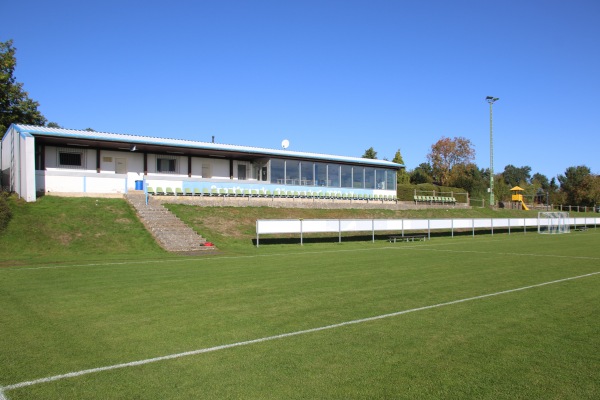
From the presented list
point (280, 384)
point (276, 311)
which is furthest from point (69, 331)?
point (280, 384)

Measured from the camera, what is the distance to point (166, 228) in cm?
2327

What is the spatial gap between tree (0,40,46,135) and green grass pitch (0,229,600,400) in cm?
2872

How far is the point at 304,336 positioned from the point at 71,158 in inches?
1170

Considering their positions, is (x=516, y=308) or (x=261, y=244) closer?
(x=516, y=308)

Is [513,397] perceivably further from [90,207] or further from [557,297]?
[90,207]

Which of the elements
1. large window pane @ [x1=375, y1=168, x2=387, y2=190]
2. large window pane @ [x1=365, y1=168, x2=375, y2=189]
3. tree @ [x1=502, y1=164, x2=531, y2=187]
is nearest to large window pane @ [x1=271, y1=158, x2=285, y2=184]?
large window pane @ [x1=365, y1=168, x2=375, y2=189]

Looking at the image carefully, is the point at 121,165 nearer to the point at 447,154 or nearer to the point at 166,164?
the point at 166,164

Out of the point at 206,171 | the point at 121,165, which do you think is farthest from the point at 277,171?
the point at 121,165

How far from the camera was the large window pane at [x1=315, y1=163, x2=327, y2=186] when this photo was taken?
41594mm

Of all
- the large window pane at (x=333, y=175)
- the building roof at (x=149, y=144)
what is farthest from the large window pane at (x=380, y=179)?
the large window pane at (x=333, y=175)

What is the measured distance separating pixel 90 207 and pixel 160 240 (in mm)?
6158

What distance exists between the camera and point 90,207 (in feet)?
82.2

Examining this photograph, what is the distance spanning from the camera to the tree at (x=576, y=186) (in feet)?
260

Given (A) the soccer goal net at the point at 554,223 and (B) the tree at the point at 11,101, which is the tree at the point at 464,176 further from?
(B) the tree at the point at 11,101
